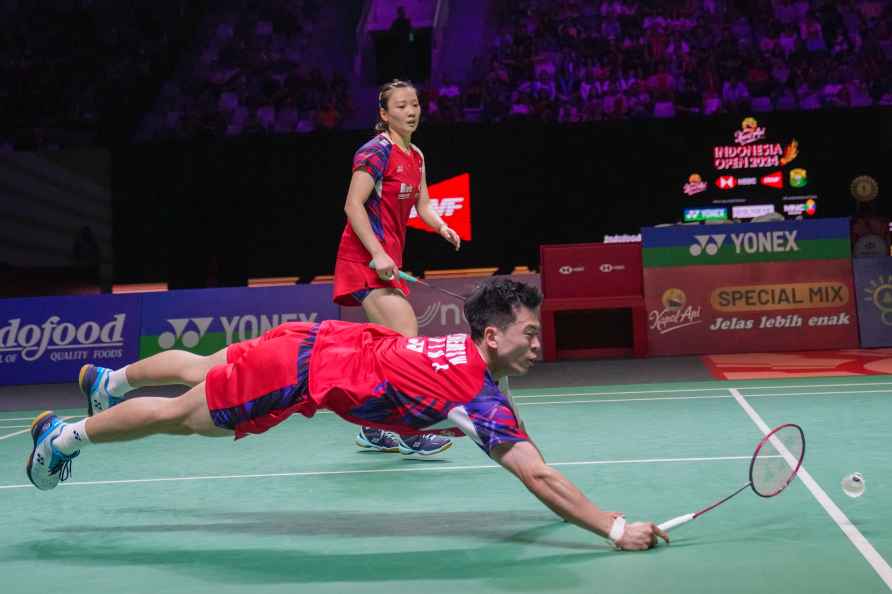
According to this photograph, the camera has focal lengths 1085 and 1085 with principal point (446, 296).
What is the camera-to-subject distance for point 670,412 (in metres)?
6.66

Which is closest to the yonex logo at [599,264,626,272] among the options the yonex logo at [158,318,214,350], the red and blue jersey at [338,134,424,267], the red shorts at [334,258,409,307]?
the yonex logo at [158,318,214,350]

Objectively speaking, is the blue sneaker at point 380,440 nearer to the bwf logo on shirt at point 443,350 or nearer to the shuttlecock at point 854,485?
the bwf logo on shirt at point 443,350

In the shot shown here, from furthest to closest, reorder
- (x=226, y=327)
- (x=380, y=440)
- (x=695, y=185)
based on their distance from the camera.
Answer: (x=695, y=185)
(x=226, y=327)
(x=380, y=440)

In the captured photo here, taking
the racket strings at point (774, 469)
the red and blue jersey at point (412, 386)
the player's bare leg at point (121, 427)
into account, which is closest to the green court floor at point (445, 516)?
the racket strings at point (774, 469)

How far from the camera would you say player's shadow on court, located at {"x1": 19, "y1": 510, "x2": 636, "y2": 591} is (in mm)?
3309

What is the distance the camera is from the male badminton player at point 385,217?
5254 millimetres

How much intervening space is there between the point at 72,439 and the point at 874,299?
8260 millimetres

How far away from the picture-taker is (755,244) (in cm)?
1026

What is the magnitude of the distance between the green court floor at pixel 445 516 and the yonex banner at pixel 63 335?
379 cm

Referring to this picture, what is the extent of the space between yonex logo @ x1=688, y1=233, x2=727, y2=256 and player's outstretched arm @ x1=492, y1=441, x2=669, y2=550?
7.23 m

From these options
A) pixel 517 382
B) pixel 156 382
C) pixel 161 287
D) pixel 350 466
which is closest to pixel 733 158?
pixel 517 382

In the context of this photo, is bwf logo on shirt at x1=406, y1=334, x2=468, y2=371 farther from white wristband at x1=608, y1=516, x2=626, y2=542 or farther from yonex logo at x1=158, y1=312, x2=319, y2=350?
yonex logo at x1=158, y1=312, x2=319, y2=350

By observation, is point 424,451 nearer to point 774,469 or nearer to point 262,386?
point 262,386

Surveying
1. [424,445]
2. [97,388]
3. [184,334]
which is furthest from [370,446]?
[184,334]
